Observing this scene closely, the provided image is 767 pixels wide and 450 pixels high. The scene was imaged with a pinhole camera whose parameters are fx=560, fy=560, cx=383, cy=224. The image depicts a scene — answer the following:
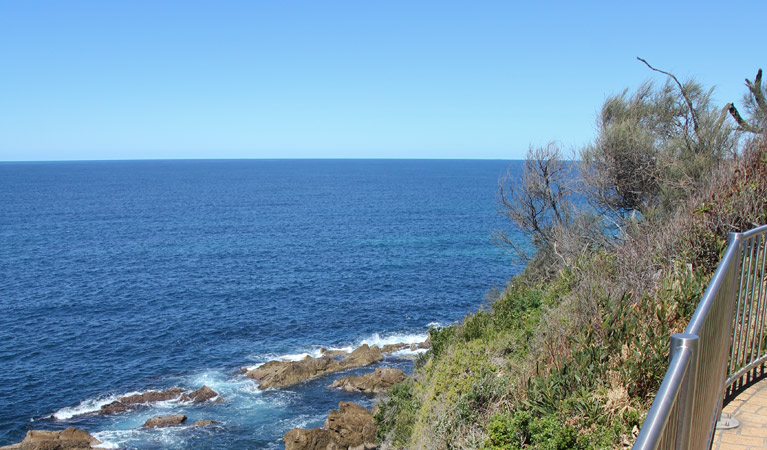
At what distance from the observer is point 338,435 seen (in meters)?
24.6

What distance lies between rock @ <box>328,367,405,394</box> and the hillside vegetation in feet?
25.8

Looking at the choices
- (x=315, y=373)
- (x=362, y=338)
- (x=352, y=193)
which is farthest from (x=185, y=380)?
(x=352, y=193)

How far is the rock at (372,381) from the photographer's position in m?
30.9

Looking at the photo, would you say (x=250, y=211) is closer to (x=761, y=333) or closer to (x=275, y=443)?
(x=275, y=443)

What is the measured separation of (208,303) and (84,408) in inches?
633

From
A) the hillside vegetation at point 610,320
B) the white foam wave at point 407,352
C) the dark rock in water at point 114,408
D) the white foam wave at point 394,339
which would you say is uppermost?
the hillside vegetation at point 610,320

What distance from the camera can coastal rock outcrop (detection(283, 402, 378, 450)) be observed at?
23.9m

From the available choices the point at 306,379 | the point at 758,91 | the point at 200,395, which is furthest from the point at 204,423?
the point at 758,91

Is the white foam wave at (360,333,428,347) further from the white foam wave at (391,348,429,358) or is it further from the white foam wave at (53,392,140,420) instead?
the white foam wave at (53,392,140,420)

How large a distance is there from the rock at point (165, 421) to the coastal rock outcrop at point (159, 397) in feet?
6.34

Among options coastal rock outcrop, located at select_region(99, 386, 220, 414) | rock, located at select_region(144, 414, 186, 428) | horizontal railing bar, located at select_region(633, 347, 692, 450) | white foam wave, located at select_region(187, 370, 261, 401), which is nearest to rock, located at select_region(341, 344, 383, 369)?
white foam wave, located at select_region(187, 370, 261, 401)

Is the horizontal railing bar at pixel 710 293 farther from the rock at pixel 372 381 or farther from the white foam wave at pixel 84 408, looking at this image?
the white foam wave at pixel 84 408

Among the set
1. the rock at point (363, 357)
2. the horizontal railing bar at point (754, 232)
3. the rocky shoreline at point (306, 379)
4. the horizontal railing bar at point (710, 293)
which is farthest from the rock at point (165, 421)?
the horizontal railing bar at point (710, 293)

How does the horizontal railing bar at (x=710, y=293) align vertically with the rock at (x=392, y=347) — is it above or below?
above
